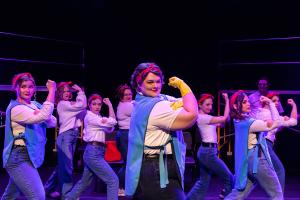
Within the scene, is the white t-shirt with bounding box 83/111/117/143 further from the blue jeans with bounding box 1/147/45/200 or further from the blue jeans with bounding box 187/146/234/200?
the blue jeans with bounding box 1/147/45/200

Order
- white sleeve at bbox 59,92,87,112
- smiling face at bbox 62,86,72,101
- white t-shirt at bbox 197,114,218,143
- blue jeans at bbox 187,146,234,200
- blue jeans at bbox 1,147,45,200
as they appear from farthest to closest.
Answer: smiling face at bbox 62,86,72,101, white sleeve at bbox 59,92,87,112, white t-shirt at bbox 197,114,218,143, blue jeans at bbox 187,146,234,200, blue jeans at bbox 1,147,45,200

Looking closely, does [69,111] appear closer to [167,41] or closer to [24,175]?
[24,175]

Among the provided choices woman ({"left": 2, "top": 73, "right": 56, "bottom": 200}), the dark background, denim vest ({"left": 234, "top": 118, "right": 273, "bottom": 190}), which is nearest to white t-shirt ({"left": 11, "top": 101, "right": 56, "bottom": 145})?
woman ({"left": 2, "top": 73, "right": 56, "bottom": 200})

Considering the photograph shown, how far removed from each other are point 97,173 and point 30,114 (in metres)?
2.07

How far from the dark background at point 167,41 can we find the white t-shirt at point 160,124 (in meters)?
7.59

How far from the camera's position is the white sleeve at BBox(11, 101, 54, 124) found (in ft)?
17.1

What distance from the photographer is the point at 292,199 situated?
8.09m

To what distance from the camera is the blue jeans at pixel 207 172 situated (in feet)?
24.4

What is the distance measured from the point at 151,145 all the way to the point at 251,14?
848cm

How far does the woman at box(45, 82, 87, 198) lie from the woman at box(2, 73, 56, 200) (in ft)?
7.64

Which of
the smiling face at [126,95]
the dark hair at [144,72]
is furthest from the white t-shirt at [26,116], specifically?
the smiling face at [126,95]

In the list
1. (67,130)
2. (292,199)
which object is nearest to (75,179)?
(67,130)

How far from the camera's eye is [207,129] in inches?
300

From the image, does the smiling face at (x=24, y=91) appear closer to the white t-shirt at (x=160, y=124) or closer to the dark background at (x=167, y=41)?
the white t-shirt at (x=160, y=124)
